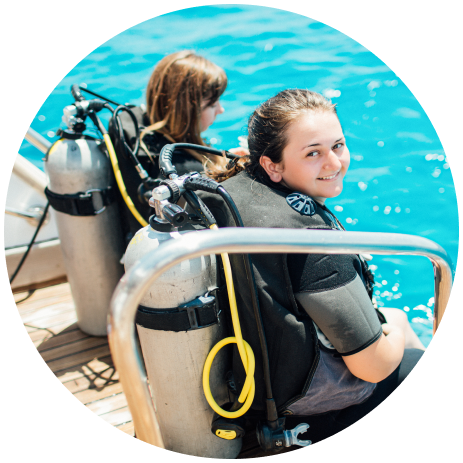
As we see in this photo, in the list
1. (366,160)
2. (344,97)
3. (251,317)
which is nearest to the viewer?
(251,317)

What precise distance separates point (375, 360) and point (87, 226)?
149 cm

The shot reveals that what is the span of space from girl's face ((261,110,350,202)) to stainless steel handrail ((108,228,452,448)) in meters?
0.34

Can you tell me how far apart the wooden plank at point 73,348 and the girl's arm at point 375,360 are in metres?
1.46

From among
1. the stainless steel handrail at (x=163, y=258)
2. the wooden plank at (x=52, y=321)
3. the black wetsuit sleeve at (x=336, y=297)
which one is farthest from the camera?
the wooden plank at (x=52, y=321)

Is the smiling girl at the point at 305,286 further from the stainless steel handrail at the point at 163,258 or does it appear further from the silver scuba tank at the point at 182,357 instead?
the stainless steel handrail at the point at 163,258

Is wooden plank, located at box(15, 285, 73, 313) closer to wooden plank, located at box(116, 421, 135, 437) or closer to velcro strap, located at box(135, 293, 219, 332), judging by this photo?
wooden plank, located at box(116, 421, 135, 437)

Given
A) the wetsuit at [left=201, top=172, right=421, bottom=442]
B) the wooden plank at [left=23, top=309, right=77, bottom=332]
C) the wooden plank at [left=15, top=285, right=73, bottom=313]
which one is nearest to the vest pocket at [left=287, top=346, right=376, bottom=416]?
the wetsuit at [left=201, top=172, right=421, bottom=442]

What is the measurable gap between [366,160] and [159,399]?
374cm

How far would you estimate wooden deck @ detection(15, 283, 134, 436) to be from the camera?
1792 millimetres

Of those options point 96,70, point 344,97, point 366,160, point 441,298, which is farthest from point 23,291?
point 96,70

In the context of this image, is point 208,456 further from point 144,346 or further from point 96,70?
point 96,70

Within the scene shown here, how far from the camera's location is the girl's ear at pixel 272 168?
128 centimetres

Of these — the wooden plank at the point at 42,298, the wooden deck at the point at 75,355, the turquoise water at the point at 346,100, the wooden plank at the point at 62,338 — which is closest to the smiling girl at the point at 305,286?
the wooden deck at the point at 75,355

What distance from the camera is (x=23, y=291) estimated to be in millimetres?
2637
